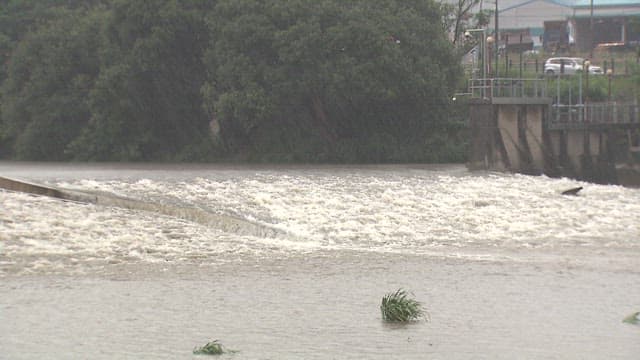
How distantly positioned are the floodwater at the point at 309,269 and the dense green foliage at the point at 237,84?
14.3 m

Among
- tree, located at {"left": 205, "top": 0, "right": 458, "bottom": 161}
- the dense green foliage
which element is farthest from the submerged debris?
the dense green foliage

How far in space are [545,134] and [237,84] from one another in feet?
43.6

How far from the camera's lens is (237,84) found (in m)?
47.1

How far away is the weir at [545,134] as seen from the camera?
43.2m

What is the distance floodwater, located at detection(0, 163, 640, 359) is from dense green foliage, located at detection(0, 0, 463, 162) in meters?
14.3

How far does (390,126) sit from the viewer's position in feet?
163

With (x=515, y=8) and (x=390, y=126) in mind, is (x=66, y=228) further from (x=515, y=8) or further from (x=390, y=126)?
(x=515, y=8)

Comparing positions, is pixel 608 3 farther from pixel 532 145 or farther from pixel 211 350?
pixel 211 350

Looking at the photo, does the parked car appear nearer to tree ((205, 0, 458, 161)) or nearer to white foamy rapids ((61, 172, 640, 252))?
tree ((205, 0, 458, 161))

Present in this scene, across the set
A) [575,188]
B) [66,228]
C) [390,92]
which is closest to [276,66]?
[390,92]

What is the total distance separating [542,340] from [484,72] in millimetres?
36603

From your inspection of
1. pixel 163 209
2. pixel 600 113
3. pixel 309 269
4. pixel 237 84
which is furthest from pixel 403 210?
pixel 600 113

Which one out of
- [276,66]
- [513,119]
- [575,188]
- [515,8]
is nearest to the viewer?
[575,188]

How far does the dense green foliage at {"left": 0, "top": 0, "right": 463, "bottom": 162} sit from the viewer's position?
46.2 meters
